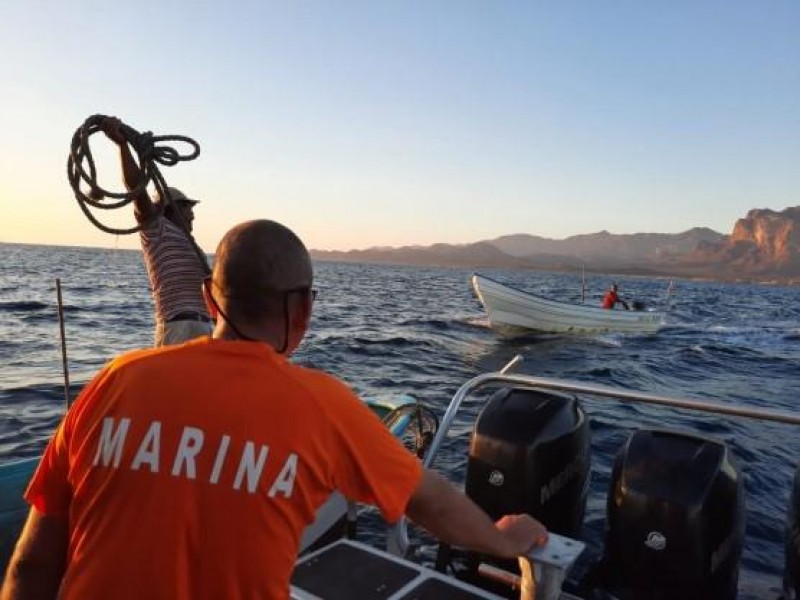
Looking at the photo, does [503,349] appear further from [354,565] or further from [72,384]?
[354,565]

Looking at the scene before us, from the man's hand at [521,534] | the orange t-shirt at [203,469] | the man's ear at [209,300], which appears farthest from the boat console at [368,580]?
the man's ear at [209,300]

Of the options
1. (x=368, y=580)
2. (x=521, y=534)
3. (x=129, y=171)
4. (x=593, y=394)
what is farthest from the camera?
(x=129, y=171)

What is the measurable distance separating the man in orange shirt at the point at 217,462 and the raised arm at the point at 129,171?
231 cm

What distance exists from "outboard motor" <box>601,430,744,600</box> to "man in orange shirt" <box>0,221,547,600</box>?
205cm

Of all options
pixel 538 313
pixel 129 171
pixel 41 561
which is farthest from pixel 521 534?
pixel 538 313

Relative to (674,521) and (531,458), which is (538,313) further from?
(674,521)

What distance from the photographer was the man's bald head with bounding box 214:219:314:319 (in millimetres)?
1614

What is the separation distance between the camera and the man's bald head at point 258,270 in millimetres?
1614

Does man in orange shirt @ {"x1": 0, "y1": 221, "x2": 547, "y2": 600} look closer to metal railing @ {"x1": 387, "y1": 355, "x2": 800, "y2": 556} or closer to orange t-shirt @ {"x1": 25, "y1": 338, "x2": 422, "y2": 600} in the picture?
orange t-shirt @ {"x1": 25, "y1": 338, "x2": 422, "y2": 600}

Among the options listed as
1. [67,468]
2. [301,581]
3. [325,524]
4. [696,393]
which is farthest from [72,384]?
[696,393]

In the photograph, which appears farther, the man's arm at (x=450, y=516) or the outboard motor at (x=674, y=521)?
the outboard motor at (x=674, y=521)

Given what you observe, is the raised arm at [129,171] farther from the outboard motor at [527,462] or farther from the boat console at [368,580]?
the outboard motor at [527,462]

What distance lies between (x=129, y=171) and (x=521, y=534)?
3086mm

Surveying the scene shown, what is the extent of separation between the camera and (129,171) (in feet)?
12.7
